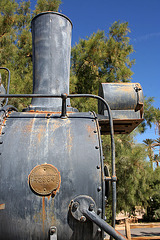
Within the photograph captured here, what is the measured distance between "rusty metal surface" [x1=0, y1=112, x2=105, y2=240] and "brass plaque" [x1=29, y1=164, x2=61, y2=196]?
0.12ft

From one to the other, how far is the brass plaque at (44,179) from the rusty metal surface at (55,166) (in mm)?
35

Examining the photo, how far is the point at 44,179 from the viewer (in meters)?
1.76

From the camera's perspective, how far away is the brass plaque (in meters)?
1.73

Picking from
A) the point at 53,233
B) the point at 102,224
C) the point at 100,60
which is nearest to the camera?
the point at 102,224

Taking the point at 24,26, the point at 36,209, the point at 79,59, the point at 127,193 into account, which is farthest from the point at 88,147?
the point at 24,26

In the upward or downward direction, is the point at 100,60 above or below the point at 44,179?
above

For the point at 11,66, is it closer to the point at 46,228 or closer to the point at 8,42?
the point at 8,42

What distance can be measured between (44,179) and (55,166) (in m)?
0.13

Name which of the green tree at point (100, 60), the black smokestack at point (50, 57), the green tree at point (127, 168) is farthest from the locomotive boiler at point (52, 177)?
the green tree at point (100, 60)

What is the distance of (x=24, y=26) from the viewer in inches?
516

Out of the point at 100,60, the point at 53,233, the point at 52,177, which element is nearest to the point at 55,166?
the point at 52,177

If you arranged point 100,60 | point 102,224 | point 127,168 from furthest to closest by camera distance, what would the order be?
1. point 100,60
2. point 127,168
3. point 102,224

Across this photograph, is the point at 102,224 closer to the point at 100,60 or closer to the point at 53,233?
the point at 53,233

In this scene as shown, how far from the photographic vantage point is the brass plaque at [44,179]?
1734 millimetres
